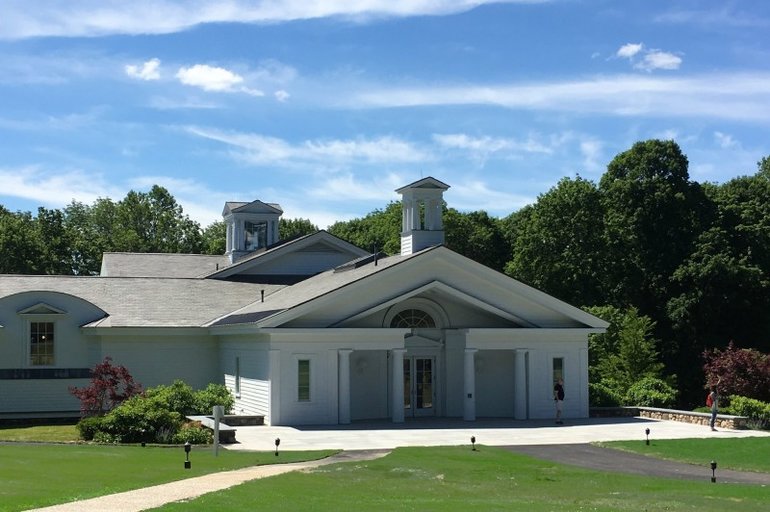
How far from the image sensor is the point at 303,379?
33688mm

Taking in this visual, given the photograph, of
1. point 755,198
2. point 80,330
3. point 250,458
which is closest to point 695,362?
point 755,198

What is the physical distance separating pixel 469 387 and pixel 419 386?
2.16 m

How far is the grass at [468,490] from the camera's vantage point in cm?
1677

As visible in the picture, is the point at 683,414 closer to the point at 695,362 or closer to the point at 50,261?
the point at 695,362

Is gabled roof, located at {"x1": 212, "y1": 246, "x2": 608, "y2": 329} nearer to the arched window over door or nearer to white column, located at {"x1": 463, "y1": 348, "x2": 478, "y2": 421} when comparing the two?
the arched window over door

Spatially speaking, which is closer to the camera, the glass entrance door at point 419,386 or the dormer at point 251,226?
the glass entrance door at point 419,386

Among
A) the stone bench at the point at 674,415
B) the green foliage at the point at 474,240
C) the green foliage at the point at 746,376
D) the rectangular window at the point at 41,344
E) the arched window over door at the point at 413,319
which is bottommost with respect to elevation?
the stone bench at the point at 674,415

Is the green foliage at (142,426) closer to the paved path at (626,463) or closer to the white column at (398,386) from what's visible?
the white column at (398,386)

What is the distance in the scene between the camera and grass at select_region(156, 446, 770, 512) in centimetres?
1677

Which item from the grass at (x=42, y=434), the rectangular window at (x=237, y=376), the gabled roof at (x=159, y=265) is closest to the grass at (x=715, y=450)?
the rectangular window at (x=237, y=376)

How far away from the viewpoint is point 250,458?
23.9 metres

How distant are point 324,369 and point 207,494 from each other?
16.5 m

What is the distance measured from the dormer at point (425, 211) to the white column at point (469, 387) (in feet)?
14.6

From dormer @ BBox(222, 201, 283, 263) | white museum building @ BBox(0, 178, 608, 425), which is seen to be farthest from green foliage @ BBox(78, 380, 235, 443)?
dormer @ BBox(222, 201, 283, 263)
